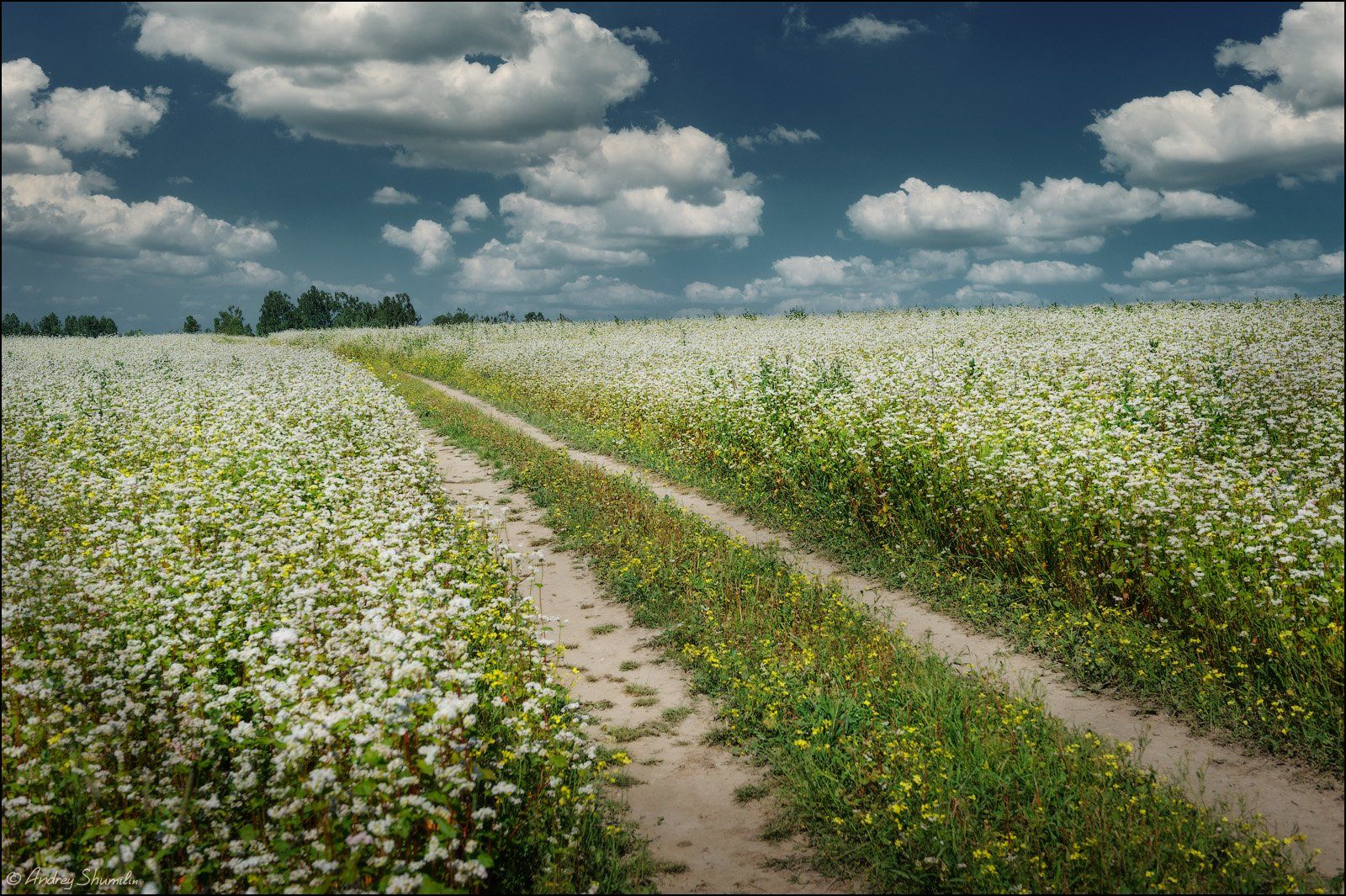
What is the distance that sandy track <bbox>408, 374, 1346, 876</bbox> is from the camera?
14.8 ft

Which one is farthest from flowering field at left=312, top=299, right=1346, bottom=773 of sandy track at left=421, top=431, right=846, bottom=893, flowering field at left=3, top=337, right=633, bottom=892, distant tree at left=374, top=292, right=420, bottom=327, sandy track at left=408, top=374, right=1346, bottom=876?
distant tree at left=374, top=292, right=420, bottom=327

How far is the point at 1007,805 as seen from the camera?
4633mm

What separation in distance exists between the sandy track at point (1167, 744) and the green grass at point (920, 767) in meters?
0.26

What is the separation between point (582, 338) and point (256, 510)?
1346 inches

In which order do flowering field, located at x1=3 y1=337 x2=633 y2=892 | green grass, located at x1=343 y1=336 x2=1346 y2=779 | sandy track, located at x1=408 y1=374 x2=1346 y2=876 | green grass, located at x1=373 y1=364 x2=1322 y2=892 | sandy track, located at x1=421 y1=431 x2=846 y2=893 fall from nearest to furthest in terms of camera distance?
flowering field, located at x1=3 y1=337 x2=633 y2=892 → green grass, located at x1=373 y1=364 x2=1322 y2=892 → sandy track, located at x1=421 y1=431 x2=846 y2=893 → sandy track, located at x1=408 y1=374 x2=1346 y2=876 → green grass, located at x1=343 y1=336 x2=1346 y2=779

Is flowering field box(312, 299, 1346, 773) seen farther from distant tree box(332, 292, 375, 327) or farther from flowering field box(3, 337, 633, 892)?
distant tree box(332, 292, 375, 327)

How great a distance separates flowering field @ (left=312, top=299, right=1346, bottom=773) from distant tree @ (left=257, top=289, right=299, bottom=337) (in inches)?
4739

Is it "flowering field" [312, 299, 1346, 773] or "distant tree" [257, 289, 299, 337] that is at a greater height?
"distant tree" [257, 289, 299, 337]

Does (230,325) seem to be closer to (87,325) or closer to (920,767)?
(87,325)

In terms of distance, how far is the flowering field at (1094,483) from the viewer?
584cm

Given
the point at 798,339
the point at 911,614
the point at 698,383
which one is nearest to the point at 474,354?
the point at 798,339

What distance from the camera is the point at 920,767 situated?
489cm

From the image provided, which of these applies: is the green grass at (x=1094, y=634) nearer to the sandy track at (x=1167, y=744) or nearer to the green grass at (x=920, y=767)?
the sandy track at (x=1167, y=744)

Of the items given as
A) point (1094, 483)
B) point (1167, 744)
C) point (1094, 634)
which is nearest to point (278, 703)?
point (1167, 744)
